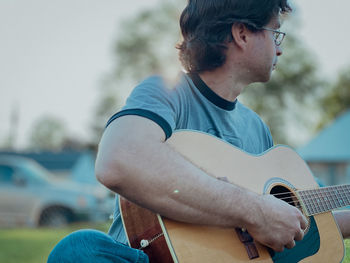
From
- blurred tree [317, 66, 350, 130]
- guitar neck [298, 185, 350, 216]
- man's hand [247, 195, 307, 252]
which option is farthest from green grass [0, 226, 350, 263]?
blurred tree [317, 66, 350, 130]

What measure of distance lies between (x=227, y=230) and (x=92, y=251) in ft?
1.57

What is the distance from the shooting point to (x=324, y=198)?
2006mm

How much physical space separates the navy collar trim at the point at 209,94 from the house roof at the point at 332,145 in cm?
1505

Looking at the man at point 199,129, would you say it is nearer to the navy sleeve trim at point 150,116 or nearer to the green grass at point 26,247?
the navy sleeve trim at point 150,116

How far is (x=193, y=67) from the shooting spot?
2018 millimetres

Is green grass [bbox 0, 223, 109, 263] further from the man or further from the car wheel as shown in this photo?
the man

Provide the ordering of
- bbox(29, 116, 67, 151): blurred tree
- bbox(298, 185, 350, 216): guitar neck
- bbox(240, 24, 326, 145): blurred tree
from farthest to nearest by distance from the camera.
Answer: bbox(29, 116, 67, 151): blurred tree, bbox(240, 24, 326, 145): blurred tree, bbox(298, 185, 350, 216): guitar neck

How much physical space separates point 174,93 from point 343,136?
1588cm

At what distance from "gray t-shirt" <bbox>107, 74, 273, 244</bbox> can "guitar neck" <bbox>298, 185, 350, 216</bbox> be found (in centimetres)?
33

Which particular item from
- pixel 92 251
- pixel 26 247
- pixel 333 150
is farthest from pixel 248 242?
pixel 333 150

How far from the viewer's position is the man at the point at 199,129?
1.40m

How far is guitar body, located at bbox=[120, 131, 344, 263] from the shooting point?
1433mm

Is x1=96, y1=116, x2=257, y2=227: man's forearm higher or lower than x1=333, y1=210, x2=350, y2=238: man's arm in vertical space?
higher

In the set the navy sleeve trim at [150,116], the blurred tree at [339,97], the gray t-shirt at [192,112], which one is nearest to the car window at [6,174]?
the gray t-shirt at [192,112]
